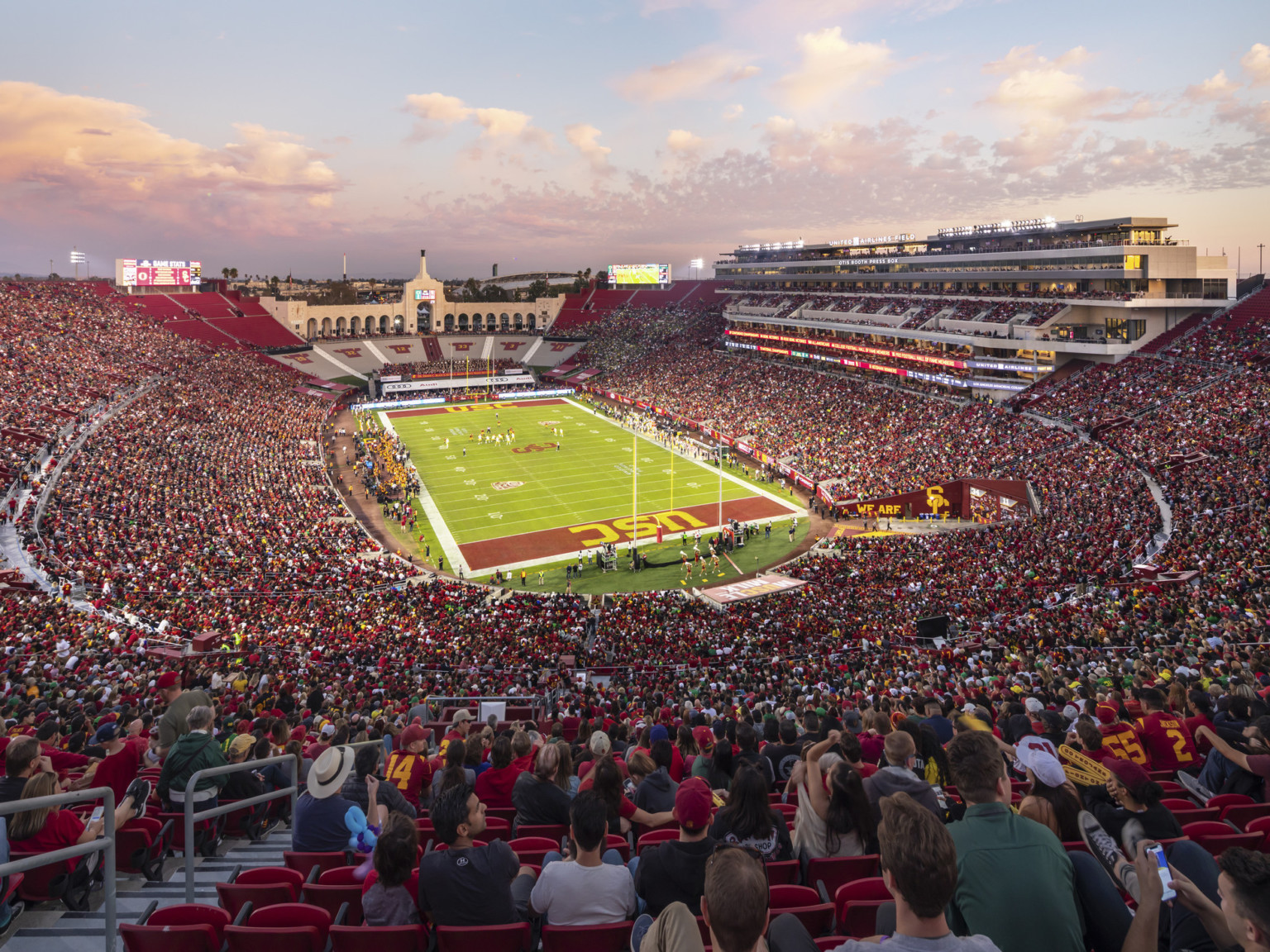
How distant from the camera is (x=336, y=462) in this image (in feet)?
174

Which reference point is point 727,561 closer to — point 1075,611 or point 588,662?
point 588,662

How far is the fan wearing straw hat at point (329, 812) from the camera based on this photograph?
6.16 metres

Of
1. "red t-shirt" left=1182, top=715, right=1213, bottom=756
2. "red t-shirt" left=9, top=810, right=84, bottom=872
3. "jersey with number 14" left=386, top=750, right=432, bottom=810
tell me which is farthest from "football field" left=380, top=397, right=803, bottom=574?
"red t-shirt" left=1182, top=715, right=1213, bottom=756

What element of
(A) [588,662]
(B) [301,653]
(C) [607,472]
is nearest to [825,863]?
(A) [588,662]

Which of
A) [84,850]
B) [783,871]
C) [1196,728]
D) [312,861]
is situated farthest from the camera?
[1196,728]

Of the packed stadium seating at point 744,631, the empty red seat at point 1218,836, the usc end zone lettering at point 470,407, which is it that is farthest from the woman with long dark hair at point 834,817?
the usc end zone lettering at point 470,407

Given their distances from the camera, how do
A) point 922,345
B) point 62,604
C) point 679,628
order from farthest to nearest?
point 922,345 < point 679,628 < point 62,604

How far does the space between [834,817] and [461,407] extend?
7593 centimetres

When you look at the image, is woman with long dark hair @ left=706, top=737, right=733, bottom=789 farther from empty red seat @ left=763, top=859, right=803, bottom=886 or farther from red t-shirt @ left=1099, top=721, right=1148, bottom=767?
red t-shirt @ left=1099, top=721, right=1148, bottom=767

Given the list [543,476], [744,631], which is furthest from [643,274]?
[744,631]

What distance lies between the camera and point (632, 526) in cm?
4078

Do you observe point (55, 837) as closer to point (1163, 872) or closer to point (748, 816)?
point (748, 816)

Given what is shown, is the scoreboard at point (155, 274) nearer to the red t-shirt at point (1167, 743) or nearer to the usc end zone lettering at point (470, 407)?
the usc end zone lettering at point (470, 407)

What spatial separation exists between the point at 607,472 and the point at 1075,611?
1365 inches
